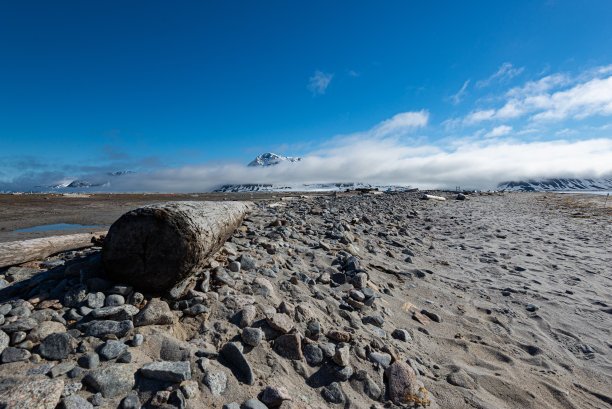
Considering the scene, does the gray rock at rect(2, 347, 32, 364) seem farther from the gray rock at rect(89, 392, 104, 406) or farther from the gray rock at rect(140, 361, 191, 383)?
the gray rock at rect(140, 361, 191, 383)

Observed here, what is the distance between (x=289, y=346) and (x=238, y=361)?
0.60 metres

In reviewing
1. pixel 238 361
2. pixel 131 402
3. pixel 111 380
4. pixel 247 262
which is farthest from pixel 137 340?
pixel 247 262

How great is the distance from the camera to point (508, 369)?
11.5 feet

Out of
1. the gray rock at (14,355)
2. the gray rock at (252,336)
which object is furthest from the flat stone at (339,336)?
the gray rock at (14,355)

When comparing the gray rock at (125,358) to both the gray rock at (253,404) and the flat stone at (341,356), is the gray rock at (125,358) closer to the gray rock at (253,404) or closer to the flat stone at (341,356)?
the gray rock at (253,404)

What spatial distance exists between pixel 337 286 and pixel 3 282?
16.3 feet

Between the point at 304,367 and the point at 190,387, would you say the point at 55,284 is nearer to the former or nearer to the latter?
the point at 190,387

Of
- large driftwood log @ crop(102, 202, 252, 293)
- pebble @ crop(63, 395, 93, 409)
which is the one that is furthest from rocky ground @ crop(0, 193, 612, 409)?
large driftwood log @ crop(102, 202, 252, 293)

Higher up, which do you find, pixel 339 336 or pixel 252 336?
pixel 252 336

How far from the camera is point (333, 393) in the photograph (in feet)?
8.73

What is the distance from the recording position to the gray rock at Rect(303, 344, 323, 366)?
2975 millimetres

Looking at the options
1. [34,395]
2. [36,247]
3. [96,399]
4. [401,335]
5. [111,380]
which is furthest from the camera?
[36,247]

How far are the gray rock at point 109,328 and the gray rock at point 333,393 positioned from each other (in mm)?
2070

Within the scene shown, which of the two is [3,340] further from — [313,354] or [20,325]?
[313,354]
